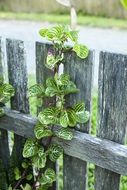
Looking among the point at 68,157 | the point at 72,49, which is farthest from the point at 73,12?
the point at 68,157

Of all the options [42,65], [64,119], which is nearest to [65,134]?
[64,119]

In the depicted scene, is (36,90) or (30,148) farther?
(30,148)

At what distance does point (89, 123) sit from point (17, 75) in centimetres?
47

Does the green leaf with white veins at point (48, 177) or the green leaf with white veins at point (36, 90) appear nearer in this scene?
the green leaf with white veins at point (36, 90)

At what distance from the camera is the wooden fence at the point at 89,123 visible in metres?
2.04

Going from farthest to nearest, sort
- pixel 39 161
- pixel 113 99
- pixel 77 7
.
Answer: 1. pixel 77 7
2. pixel 39 161
3. pixel 113 99

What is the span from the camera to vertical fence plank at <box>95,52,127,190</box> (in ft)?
6.53

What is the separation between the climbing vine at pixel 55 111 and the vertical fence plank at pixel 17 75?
15 centimetres

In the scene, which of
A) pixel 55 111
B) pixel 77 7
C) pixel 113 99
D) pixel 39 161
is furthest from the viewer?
pixel 77 7

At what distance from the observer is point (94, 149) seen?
2.15 metres

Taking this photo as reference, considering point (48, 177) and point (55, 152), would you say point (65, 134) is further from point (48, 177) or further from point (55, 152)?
point (48, 177)

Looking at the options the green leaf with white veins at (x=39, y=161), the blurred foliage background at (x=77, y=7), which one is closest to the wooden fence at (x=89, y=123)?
the green leaf with white veins at (x=39, y=161)

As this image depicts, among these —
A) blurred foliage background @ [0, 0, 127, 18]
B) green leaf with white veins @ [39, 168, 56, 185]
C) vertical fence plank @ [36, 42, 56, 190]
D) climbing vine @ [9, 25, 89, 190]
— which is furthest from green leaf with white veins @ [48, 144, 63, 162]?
blurred foliage background @ [0, 0, 127, 18]

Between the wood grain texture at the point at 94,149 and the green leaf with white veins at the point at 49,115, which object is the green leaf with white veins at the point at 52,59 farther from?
the wood grain texture at the point at 94,149
